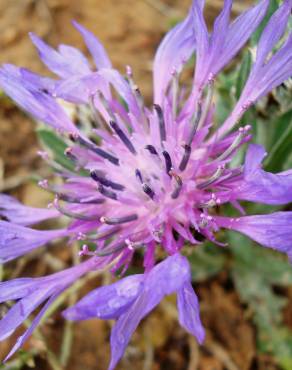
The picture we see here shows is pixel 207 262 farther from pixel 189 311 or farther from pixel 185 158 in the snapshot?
pixel 189 311

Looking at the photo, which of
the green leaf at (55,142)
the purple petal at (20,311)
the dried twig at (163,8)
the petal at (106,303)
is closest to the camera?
the petal at (106,303)

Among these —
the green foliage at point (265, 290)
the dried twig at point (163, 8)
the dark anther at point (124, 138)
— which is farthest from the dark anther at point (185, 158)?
the dried twig at point (163, 8)

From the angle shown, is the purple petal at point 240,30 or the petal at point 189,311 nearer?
the petal at point 189,311

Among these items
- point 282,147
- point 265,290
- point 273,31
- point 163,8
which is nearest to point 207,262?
point 265,290

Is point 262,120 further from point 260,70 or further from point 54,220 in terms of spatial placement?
point 54,220

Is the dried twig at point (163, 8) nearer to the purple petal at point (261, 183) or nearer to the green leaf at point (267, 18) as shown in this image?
the green leaf at point (267, 18)

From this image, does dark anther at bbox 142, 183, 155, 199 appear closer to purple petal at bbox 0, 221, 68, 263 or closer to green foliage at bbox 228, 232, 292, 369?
purple petal at bbox 0, 221, 68, 263
